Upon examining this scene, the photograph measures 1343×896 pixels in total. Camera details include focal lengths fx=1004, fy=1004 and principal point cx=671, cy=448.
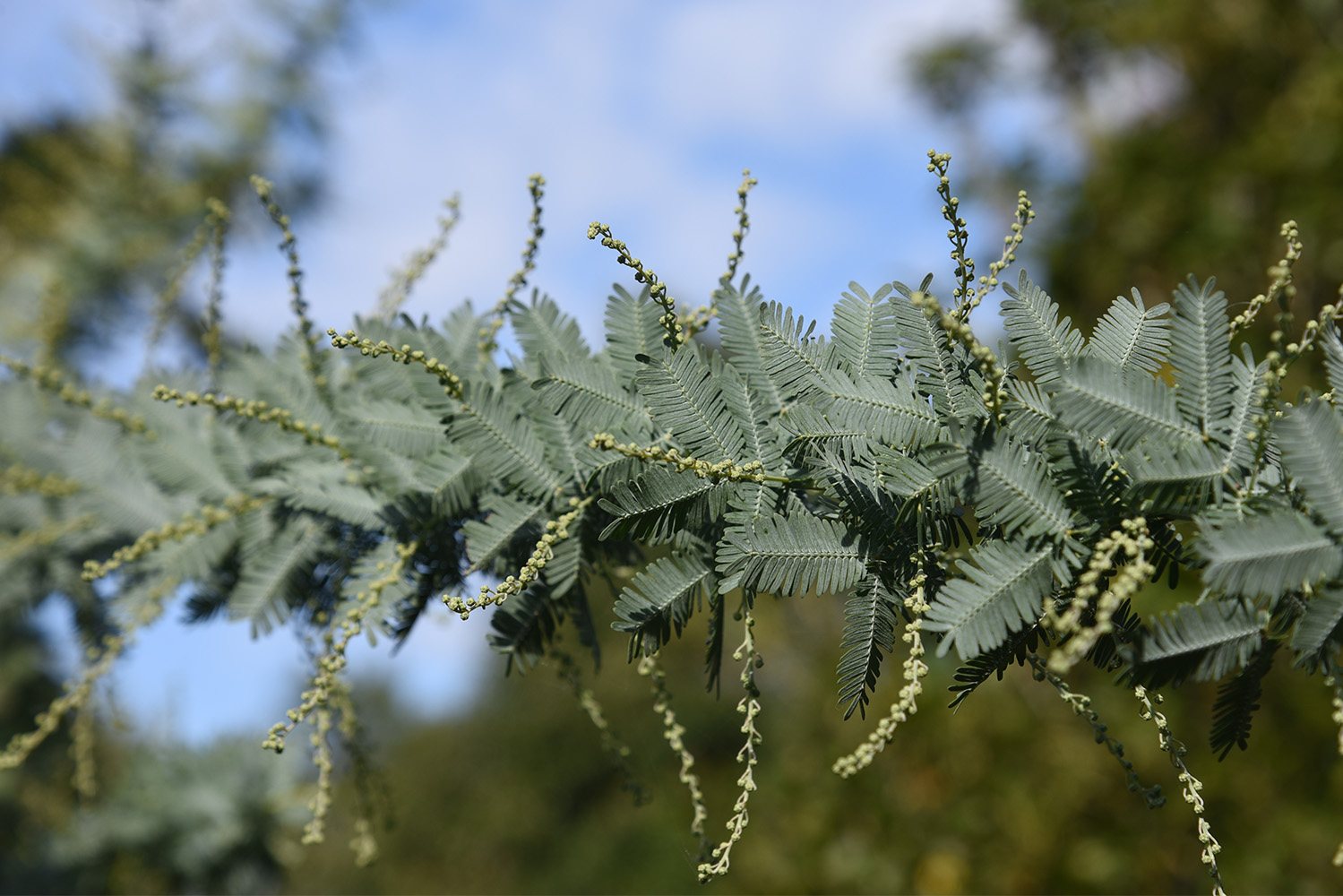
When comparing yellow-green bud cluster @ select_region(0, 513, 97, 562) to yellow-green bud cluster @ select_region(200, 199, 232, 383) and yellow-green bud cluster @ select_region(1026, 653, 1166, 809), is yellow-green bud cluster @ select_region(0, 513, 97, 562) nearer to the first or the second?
yellow-green bud cluster @ select_region(200, 199, 232, 383)

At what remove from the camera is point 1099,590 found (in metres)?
1.02

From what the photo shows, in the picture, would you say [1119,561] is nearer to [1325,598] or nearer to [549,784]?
Answer: [1325,598]

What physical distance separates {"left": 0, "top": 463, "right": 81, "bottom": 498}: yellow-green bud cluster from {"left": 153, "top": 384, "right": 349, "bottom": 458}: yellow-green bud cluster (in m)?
0.66

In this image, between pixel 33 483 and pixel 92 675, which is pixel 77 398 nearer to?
pixel 33 483

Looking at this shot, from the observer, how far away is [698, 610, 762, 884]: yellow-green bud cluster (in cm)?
97

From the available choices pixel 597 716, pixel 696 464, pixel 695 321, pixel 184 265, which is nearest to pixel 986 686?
pixel 597 716

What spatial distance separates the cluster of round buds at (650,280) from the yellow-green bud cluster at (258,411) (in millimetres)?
530

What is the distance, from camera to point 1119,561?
3.40ft

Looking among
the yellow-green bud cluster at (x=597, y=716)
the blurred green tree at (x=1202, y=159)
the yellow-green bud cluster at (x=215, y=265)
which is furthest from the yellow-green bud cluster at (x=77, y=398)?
the blurred green tree at (x=1202, y=159)

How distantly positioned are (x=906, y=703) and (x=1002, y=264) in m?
0.48

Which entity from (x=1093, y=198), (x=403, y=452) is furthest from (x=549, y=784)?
(x=403, y=452)

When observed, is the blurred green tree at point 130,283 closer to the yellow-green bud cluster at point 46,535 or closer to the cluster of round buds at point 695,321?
the yellow-green bud cluster at point 46,535

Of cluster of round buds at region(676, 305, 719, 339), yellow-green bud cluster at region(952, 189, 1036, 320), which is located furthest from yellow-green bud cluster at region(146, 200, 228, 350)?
yellow-green bud cluster at region(952, 189, 1036, 320)

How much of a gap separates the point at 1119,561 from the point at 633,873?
13.2m
